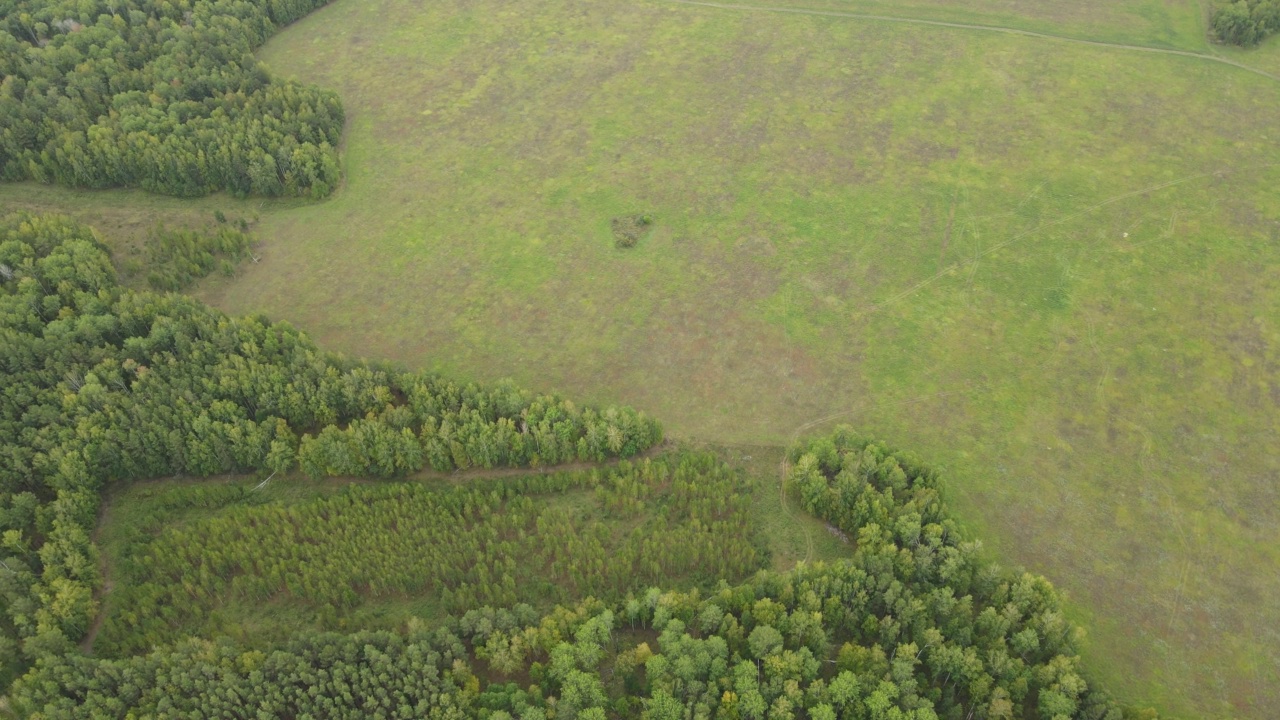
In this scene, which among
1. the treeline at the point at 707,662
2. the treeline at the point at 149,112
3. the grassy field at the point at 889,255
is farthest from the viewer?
the treeline at the point at 149,112

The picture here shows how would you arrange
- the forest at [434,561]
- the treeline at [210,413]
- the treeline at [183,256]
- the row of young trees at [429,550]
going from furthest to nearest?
the treeline at [183,256] → the treeline at [210,413] → the row of young trees at [429,550] → the forest at [434,561]

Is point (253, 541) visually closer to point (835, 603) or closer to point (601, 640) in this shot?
point (601, 640)

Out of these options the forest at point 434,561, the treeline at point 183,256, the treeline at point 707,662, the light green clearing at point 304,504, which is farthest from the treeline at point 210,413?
the treeline at point 707,662

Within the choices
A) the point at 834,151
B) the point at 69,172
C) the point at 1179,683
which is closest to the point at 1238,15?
the point at 834,151

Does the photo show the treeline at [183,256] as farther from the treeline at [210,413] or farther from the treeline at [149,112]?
the treeline at [210,413]

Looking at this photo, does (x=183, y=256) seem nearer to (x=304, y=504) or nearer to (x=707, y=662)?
(x=304, y=504)

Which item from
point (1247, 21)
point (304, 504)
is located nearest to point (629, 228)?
point (304, 504)
